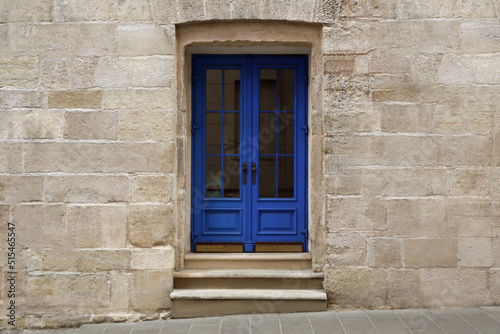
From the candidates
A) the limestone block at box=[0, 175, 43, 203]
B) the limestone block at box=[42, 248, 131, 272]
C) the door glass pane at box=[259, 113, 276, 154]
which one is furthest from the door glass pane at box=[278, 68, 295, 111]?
the limestone block at box=[0, 175, 43, 203]

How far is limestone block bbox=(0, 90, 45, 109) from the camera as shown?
13.0 ft

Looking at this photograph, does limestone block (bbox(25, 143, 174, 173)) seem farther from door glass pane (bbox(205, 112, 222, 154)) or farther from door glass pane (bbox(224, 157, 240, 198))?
door glass pane (bbox(224, 157, 240, 198))

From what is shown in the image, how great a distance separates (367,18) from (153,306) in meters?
3.52

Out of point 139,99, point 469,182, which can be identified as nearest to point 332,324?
point 469,182

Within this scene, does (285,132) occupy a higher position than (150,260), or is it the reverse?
(285,132)

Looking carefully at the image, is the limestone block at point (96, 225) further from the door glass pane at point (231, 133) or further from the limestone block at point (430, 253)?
the limestone block at point (430, 253)

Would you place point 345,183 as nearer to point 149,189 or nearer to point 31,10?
point 149,189

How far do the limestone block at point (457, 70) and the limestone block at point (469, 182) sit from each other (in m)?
0.88

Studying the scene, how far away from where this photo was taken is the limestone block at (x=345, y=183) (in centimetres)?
392

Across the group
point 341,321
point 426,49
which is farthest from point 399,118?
point 341,321

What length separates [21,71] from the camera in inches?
156

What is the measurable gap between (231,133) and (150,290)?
1.84 metres

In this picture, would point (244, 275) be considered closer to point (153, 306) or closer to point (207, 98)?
point (153, 306)

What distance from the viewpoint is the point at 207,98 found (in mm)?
4465
